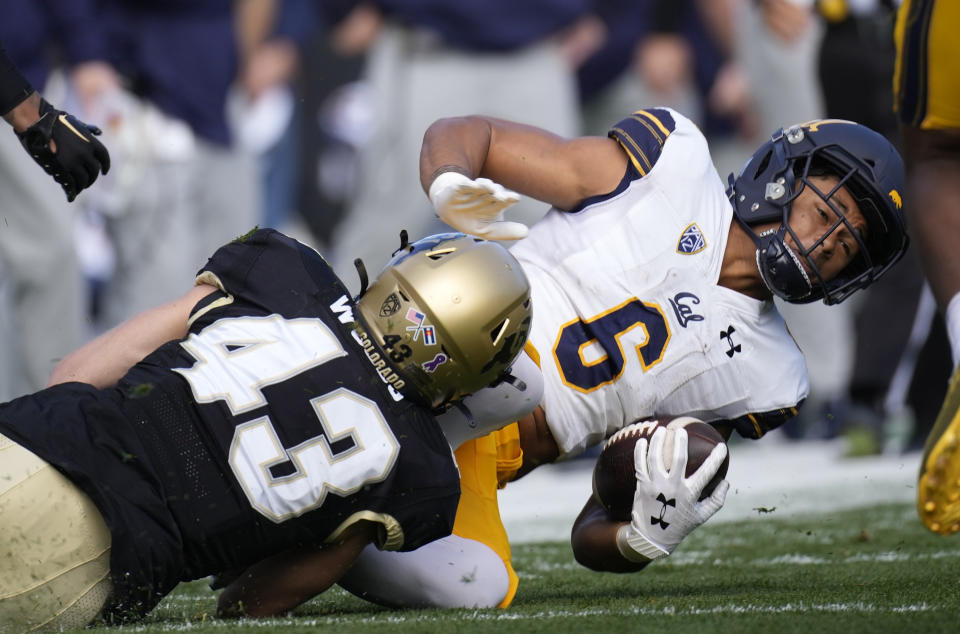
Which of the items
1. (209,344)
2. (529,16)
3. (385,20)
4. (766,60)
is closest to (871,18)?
(766,60)

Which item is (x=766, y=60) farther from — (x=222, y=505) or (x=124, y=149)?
(x=222, y=505)

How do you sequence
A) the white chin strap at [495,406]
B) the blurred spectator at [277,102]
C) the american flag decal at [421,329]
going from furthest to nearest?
1. the blurred spectator at [277,102]
2. the white chin strap at [495,406]
3. the american flag decal at [421,329]

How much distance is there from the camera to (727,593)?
3283 mm

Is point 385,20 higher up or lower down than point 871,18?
higher up

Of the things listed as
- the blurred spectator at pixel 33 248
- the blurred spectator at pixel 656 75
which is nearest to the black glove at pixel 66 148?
the blurred spectator at pixel 33 248

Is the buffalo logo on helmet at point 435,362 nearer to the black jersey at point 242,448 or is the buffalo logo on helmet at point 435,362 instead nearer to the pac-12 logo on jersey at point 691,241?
the black jersey at point 242,448

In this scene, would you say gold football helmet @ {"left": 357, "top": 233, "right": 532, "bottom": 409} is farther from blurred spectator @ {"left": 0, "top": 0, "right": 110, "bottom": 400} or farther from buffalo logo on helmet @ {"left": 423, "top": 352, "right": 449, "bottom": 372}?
blurred spectator @ {"left": 0, "top": 0, "right": 110, "bottom": 400}

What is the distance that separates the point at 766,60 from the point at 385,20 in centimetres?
238

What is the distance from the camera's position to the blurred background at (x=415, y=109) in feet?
18.4

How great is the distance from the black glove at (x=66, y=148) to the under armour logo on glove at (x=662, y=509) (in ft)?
4.58

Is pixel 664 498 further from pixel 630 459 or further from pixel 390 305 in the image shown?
pixel 390 305

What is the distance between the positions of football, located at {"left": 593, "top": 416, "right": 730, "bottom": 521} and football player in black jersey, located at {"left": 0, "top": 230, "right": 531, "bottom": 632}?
1.37 ft

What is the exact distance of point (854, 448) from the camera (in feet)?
21.5

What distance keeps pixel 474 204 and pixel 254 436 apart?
68 centimetres
